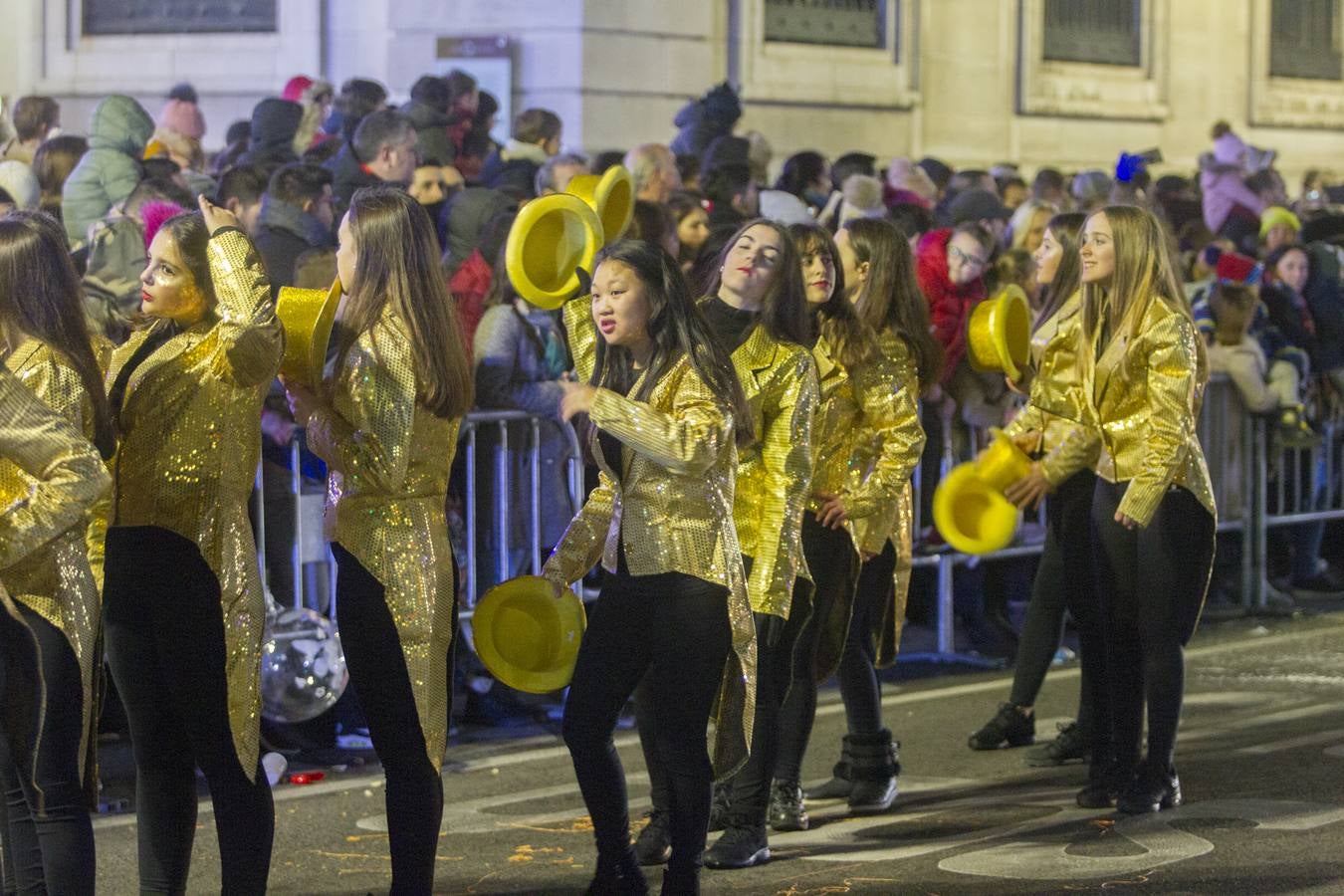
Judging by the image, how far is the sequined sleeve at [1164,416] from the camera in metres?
7.39

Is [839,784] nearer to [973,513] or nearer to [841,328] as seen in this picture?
[973,513]

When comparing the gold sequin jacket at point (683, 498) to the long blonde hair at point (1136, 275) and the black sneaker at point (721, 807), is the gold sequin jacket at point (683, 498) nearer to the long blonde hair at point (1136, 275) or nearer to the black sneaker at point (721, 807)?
the black sneaker at point (721, 807)

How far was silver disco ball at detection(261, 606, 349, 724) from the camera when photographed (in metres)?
8.22

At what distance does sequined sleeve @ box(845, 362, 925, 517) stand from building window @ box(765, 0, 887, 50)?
12.9m

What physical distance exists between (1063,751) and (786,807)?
1.52m

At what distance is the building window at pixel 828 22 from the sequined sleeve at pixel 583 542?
1411 centimetres

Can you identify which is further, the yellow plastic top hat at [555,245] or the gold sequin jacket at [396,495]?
the yellow plastic top hat at [555,245]

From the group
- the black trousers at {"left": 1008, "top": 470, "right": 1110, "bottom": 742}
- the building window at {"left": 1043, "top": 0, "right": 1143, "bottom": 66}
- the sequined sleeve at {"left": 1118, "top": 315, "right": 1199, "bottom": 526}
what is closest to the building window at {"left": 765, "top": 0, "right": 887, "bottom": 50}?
the building window at {"left": 1043, "top": 0, "right": 1143, "bottom": 66}

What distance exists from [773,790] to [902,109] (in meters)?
14.4

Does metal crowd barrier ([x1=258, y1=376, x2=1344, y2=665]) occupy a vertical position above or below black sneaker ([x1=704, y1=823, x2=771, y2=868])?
above

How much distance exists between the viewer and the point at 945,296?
36.0 ft

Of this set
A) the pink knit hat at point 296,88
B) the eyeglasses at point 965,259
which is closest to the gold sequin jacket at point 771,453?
the eyeglasses at point 965,259

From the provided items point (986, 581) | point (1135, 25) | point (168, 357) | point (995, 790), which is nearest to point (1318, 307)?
point (986, 581)

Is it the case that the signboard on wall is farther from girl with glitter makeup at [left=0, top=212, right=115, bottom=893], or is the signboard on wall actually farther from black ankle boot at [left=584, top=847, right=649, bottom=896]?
girl with glitter makeup at [left=0, top=212, right=115, bottom=893]
